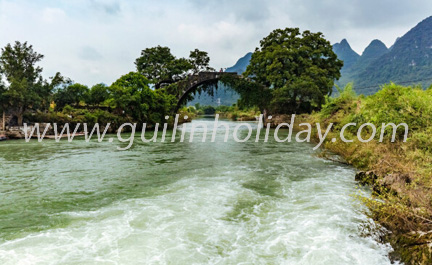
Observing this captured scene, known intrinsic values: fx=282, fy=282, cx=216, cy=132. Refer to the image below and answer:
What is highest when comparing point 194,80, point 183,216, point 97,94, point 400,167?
point 194,80

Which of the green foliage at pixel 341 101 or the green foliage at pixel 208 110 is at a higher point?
the green foliage at pixel 208 110

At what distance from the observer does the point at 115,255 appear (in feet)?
15.0

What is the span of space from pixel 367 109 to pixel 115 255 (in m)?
10.2

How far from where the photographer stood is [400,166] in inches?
267

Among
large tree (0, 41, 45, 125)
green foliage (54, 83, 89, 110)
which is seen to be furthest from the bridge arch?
large tree (0, 41, 45, 125)

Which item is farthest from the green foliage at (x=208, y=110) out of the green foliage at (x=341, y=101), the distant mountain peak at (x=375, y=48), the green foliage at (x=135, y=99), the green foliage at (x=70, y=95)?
the distant mountain peak at (x=375, y=48)

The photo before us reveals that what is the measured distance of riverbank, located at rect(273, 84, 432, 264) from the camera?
4105 mm

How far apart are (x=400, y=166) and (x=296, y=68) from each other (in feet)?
94.9

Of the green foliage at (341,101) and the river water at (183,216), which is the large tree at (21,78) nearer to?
the river water at (183,216)

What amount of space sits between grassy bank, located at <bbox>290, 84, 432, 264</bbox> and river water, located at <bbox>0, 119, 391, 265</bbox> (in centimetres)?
47

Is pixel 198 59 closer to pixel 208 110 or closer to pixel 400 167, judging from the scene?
pixel 400 167

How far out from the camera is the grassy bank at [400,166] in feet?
13.5

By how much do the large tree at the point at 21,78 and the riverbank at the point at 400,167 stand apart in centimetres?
2450

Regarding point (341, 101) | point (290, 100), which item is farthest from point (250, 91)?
point (341, 101)
